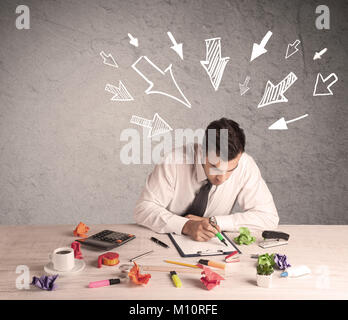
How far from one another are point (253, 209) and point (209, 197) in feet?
0.92

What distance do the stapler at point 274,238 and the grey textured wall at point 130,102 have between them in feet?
5.63

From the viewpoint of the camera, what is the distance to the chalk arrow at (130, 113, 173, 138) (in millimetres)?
3424

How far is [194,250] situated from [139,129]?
1.86 m

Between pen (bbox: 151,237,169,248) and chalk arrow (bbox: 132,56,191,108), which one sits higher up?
chalk arrow (bbox: 132,56,191,108)

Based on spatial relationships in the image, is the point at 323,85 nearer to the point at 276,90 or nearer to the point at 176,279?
the point at 276,90

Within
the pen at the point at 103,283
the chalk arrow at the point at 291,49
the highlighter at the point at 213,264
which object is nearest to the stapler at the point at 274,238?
the highlighter at the point at 213,264

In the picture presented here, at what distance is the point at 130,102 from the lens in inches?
134

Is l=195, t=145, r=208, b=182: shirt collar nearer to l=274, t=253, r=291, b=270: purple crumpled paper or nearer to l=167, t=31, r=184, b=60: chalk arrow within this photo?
l=274, t=253, r=291, b=270: purple crumpled paper

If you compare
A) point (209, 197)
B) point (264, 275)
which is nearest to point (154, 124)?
point (209, 197)

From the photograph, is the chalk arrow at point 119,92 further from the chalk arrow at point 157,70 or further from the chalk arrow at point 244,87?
the chalk arrow at point 244,87

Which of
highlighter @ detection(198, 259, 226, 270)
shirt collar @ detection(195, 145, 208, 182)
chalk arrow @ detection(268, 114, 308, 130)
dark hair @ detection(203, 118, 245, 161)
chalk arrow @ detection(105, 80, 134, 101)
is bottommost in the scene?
highlighter @ detection(198, 259, 226, 270)

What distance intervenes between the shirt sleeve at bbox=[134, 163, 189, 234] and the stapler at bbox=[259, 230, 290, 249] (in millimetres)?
377

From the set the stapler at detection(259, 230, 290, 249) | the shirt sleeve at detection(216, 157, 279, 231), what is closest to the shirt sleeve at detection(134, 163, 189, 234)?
the shirt sleeve at detection(216, 157, 279, 231)
